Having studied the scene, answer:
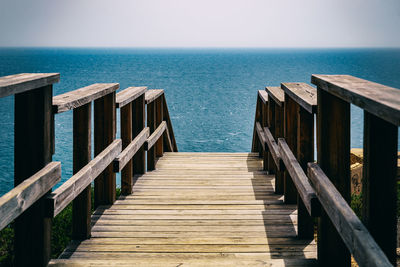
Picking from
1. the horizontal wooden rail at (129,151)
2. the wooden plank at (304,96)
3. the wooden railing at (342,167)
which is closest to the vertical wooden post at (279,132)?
the wooden railing at (342,167)

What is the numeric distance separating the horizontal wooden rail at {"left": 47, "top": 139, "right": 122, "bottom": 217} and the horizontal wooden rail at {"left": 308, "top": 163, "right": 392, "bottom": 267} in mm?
1455

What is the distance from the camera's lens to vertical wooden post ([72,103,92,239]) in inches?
132

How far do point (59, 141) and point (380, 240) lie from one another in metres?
25.1

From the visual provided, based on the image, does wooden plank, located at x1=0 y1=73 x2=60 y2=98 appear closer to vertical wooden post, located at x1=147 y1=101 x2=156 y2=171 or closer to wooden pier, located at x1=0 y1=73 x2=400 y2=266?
wooden pier, located at x1=0 y1=73 x2=400 y2=266

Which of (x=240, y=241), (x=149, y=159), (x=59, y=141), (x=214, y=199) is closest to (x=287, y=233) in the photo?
(x=240, y=241)

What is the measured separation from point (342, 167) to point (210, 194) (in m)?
2.47

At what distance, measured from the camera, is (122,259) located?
3057 millimetres

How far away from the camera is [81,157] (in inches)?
132

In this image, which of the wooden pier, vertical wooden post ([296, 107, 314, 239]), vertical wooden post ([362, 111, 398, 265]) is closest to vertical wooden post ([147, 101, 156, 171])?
the wooden pier

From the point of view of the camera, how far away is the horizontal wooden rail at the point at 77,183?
2562 millimetres

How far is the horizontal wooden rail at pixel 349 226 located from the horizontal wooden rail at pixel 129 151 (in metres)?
1.99

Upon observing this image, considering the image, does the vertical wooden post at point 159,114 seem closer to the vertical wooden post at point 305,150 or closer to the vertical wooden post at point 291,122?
the vertical wooden post at point 291,122

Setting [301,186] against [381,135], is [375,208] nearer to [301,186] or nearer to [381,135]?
[381,135]

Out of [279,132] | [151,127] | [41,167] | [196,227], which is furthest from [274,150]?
[41,167]
